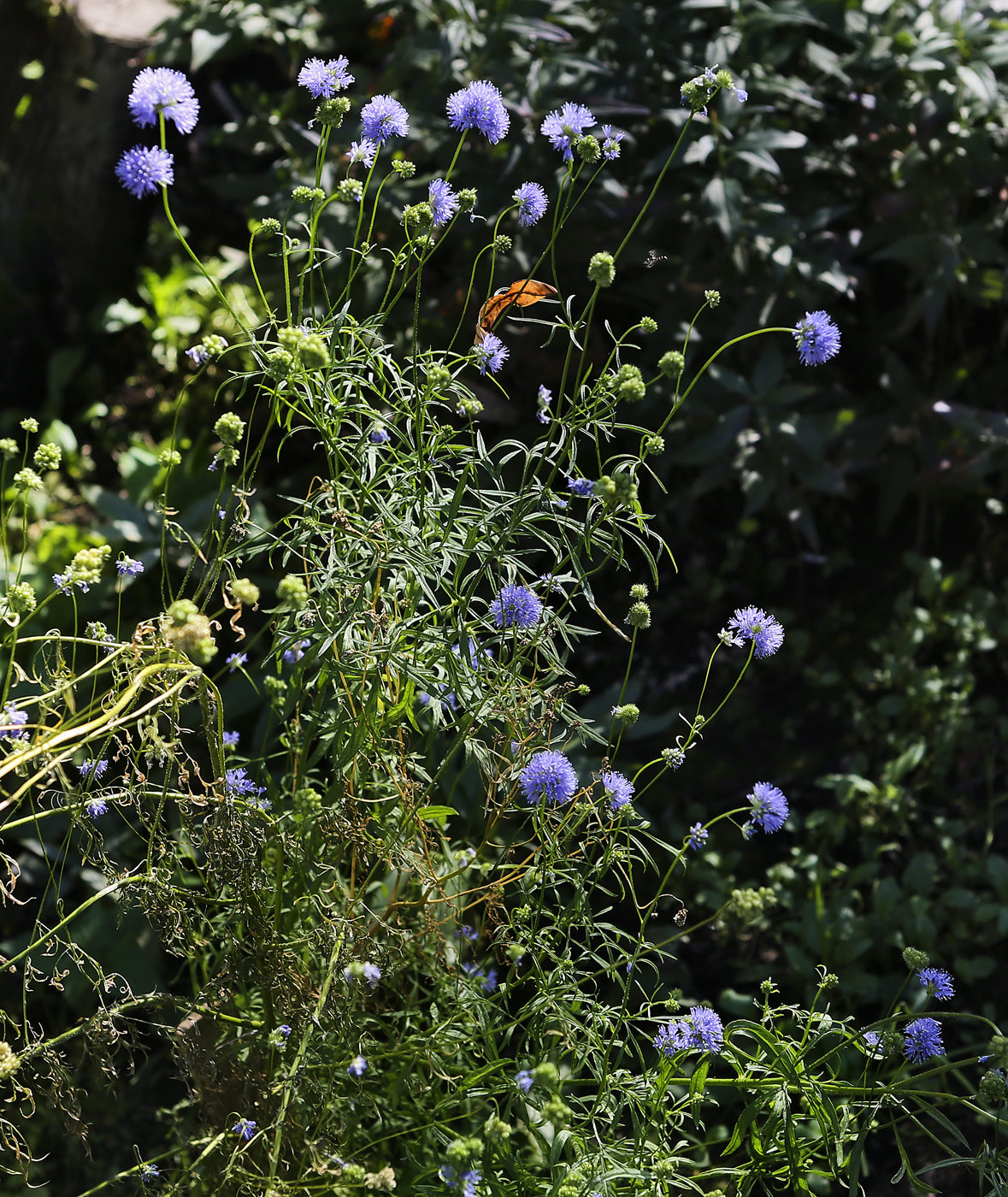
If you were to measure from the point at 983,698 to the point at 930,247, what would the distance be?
102 centimetres

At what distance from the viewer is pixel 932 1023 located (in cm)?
112

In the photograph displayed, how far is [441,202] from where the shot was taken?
4.01 feet

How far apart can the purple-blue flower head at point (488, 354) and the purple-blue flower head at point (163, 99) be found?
382 millimetres

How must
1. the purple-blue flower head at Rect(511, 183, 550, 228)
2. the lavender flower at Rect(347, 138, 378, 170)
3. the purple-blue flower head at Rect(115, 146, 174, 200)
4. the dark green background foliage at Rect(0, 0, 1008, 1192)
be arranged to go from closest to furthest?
the purple-blue flower head at Rect(115, 146, 174, 200), the lavender flower at Rect(347, 138, 378, 170), the purple-blue flower head at Rect(511, 183, 550, 228), the dark green background foliage at Rect(0, 0, 1008, 1192)

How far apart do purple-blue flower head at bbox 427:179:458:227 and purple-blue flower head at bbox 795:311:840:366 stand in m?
0.43

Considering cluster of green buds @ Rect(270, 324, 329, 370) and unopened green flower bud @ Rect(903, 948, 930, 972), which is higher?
cluster of green buds @ Rect(270, 324, 329, 370)

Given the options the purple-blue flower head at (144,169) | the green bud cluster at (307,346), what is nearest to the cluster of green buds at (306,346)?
the green bud cluster at (307,346)

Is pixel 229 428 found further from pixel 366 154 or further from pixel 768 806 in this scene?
pixel 768 806

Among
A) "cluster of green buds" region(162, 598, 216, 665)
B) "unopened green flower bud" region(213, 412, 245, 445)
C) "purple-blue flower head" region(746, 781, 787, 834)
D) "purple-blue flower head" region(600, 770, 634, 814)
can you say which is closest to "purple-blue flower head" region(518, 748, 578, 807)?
"purple-blue flower head" region(600, 770, 634, 814)

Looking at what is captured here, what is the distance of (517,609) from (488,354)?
31 cm

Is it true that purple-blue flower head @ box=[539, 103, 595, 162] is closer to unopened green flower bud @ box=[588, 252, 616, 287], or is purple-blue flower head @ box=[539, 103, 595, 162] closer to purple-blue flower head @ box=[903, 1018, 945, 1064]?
unopened green flower bud @ box=[588, 252, 616, 287]

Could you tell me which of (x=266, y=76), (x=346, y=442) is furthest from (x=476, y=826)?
(x=266, y=76)

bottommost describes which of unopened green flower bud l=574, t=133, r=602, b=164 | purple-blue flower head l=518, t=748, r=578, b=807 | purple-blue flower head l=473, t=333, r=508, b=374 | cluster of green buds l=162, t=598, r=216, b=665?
purple-blue flower head l=518, t=748, r=578, b=807

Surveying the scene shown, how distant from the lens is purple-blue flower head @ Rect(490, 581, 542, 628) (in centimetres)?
118
